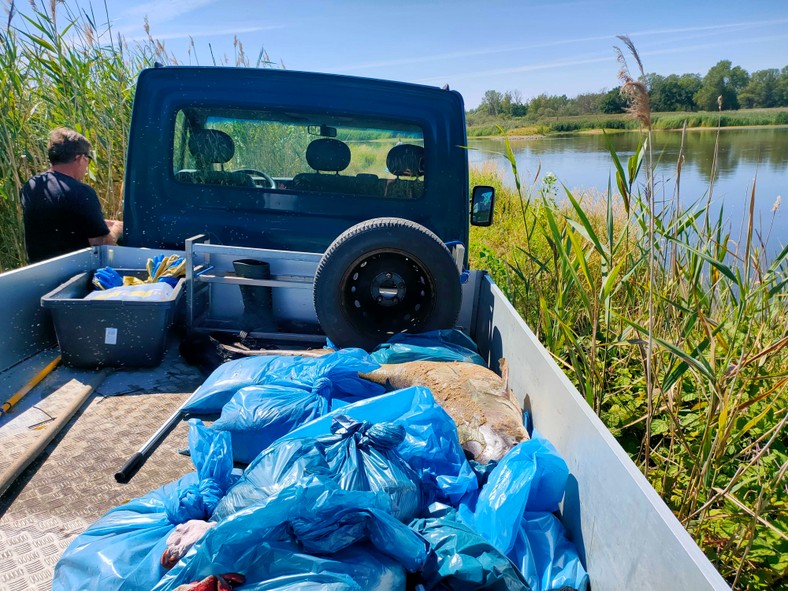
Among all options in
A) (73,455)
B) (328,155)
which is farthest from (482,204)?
(73,455)

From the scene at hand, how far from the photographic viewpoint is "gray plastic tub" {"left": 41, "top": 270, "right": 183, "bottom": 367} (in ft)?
9.31

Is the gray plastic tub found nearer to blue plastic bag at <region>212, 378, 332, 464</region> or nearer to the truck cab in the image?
blue plastic bag at <region>212, 378, 332, 464</region>

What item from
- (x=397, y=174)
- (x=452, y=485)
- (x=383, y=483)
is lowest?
(x=452, y=485)

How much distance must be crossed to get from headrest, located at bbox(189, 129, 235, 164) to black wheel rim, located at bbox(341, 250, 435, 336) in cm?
115

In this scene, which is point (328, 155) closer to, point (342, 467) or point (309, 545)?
point (342, 467)

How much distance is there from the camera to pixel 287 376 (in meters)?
2.73

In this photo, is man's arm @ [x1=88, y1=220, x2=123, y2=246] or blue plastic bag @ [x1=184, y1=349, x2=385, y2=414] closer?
blue plastic bag @ [x1=184, y1=349, x2=385, y2=414]

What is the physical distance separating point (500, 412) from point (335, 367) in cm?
75

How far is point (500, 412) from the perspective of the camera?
94.8 inches

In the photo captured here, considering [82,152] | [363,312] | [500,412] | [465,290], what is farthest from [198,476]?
[82,152]

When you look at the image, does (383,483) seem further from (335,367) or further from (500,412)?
(335,367)

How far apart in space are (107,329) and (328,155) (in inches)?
59.7

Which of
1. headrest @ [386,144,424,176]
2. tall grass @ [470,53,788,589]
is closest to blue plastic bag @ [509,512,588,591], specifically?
tall grass @ [470,53,788,589]

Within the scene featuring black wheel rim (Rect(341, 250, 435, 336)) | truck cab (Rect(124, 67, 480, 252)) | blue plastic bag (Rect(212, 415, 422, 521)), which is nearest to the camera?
blue plastic bag (Rect(212, 415, 422, 521))
